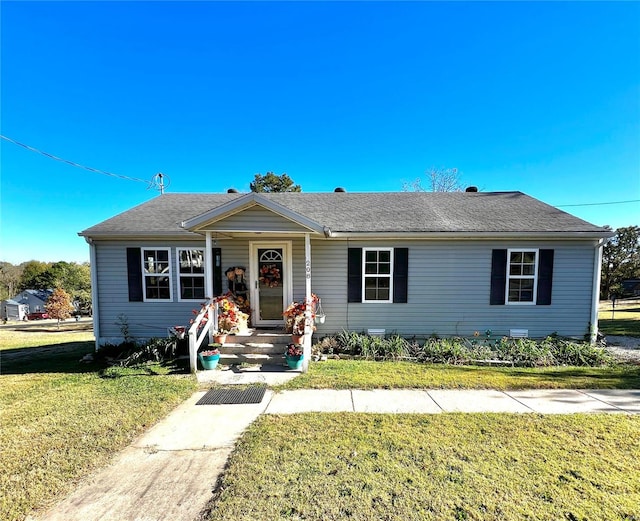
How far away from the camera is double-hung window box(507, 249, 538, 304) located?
24.9 feet

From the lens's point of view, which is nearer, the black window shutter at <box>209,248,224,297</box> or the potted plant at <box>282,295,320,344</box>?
the potted plant at <box>282,295,320,344</box>

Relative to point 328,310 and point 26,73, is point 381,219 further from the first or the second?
point 26,73

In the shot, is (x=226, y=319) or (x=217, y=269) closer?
(x=226, y=319)

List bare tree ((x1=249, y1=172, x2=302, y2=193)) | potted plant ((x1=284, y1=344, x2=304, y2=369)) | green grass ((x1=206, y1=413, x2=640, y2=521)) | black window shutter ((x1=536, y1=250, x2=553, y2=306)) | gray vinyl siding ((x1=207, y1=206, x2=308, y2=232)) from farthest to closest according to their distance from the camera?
bare tree ((x1=249, y1=172, x2=302, y2=193)) → black window shutter ((x1=536, y1=250, x2=553, y2=306)) → gray vinyl siding ((x1=207, y1=206, x2=308, y2=232)) → potted plant ((x1=284, y1=344, x2=304, y2=369)) → green grass ((x1=206, y1=413, x2=640, y2=521))

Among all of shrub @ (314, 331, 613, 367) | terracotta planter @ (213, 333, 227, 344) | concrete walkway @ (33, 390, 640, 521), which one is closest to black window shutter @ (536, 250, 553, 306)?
shrub @ (314, 331, 613, 367)

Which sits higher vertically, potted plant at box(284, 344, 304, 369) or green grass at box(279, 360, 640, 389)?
potted plant at box(284, 344, 304, 369)

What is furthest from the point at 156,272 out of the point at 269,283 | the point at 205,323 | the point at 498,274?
the point at 498,274

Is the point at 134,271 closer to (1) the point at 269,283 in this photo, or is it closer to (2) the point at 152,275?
(2) the point at 152,275

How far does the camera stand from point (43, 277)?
140ft

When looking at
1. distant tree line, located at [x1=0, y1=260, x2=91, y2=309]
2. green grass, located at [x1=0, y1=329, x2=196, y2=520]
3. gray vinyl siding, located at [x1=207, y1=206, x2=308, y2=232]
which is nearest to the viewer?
green grass, located at [x1=0, y1=329, x2=196, y2=520]

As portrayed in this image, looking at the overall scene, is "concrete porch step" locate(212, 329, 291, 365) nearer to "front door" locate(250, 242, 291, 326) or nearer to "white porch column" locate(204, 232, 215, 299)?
"front door" locate(250, 242, 291, 326)

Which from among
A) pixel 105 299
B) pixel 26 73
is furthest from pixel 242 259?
pixel 26 73

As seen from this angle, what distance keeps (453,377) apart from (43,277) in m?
56.7

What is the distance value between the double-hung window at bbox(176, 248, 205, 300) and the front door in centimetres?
142
